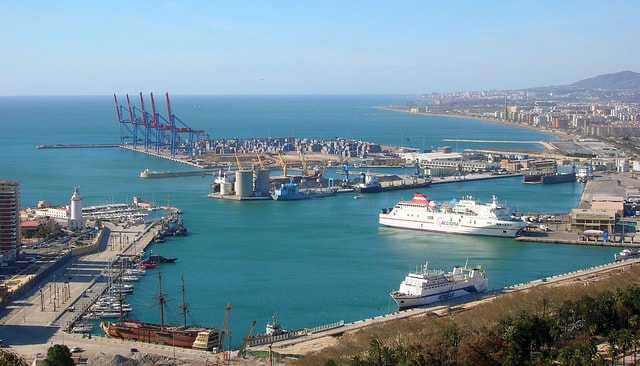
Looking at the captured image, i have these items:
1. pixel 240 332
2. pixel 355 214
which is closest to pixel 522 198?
pixel 355 214

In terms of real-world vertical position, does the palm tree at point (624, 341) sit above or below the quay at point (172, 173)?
below

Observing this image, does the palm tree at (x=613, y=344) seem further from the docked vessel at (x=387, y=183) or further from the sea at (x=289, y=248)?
the docked vessel at (x=387, y=183)

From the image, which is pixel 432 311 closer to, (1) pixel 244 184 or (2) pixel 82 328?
(2) pixel 82 328

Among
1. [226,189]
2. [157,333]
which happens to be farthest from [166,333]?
[226,189]

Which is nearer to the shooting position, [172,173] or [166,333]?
[166,333]

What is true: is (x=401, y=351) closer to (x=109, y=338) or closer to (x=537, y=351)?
(x=537, y=351)

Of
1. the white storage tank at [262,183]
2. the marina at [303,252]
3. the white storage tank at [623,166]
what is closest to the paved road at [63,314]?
the marina at [303,252]
